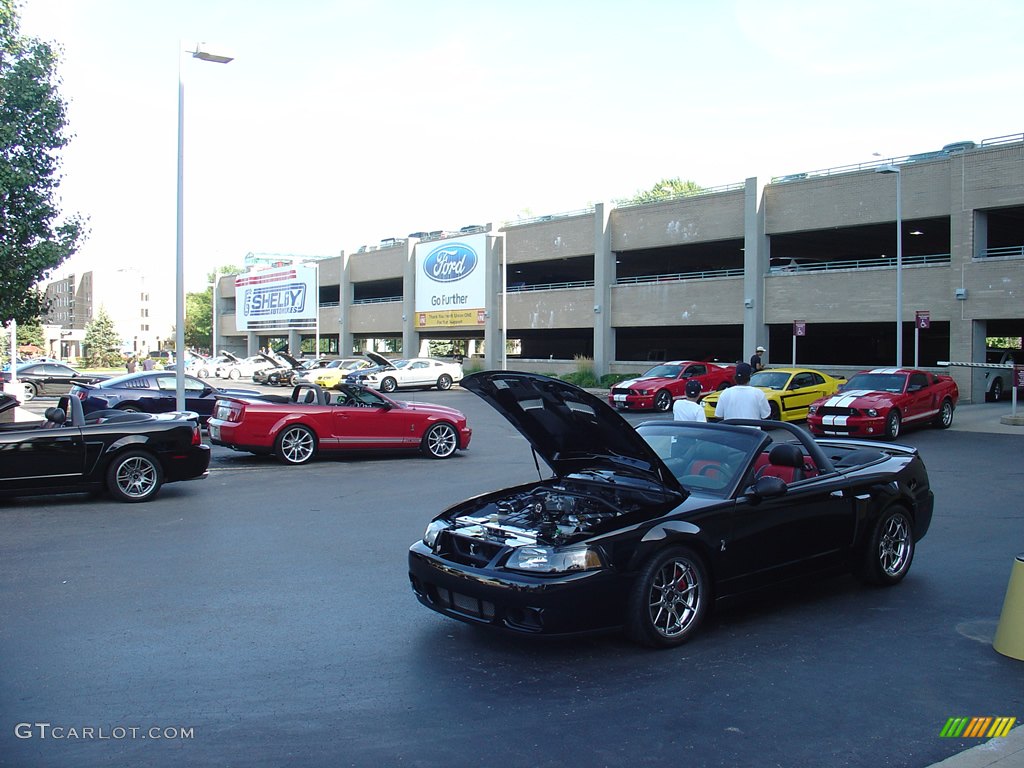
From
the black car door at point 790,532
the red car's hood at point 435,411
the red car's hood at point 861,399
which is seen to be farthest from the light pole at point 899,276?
the black car door at point 790,532

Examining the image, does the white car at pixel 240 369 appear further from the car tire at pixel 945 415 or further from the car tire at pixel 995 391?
the car tire at pixel 945 415

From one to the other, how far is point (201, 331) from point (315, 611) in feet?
363

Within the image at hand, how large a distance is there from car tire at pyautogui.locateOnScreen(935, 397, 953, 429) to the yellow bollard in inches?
648

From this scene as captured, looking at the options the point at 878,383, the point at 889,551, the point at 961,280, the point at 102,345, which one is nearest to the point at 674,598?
the point at 889,551

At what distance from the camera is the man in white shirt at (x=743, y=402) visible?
911 centimetres

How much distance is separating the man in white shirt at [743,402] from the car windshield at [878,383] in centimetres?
1153

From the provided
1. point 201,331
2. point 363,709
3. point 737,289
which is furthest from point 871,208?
point 201,331

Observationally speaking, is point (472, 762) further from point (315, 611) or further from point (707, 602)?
point (315, 611)

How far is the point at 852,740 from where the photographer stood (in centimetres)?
420

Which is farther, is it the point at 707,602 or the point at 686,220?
the point at 686,220

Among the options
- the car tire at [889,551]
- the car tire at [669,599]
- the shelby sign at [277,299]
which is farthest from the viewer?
the shelby sign at [277,299]

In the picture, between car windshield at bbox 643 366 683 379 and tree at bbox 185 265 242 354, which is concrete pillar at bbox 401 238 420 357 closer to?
car windshield at bbox 643 366 683 379

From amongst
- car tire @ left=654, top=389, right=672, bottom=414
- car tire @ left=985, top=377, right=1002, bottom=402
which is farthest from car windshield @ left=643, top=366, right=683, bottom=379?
car tire @ left=985, top=377, right=1002, bottom=402

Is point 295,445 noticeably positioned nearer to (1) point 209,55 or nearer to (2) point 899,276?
(1) point 209,55
